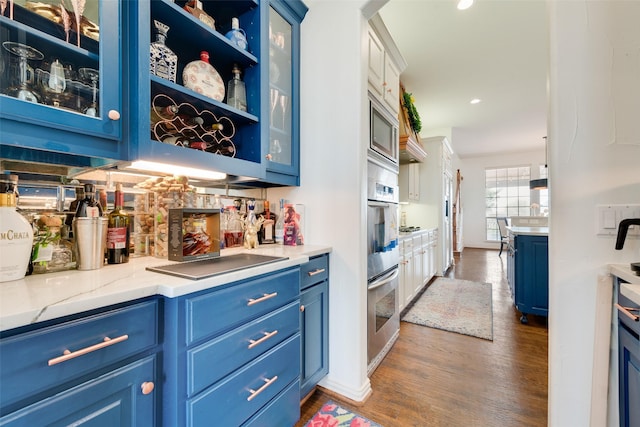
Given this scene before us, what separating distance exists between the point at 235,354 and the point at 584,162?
5.32ft

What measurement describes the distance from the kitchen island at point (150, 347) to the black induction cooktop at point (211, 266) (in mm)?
32

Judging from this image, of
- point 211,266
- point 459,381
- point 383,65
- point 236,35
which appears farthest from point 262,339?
point 383,65

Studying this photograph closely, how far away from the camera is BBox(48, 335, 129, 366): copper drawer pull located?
620 millimetres

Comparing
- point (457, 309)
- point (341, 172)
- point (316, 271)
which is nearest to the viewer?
point (316, 271)

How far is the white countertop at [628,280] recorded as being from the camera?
2.59 feet

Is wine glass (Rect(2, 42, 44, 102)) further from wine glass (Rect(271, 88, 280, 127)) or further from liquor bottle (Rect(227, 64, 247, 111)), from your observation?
wine glass (Rect(271, 88, 280, 127))

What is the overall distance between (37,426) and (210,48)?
164cm

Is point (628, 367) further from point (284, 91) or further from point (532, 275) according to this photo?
point (284, 91)

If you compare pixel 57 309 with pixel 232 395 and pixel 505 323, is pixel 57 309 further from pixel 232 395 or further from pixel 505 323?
pixel 505 323

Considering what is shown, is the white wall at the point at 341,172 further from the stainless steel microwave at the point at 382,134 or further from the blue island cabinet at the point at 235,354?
the blue island cabinet at the point at 235,354

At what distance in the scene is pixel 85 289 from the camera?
0.74 m

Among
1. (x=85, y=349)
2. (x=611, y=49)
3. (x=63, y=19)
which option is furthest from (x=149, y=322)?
(x=611, y=49)

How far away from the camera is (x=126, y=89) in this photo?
1002 mm

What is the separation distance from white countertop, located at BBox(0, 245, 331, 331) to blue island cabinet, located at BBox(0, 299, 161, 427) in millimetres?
43
